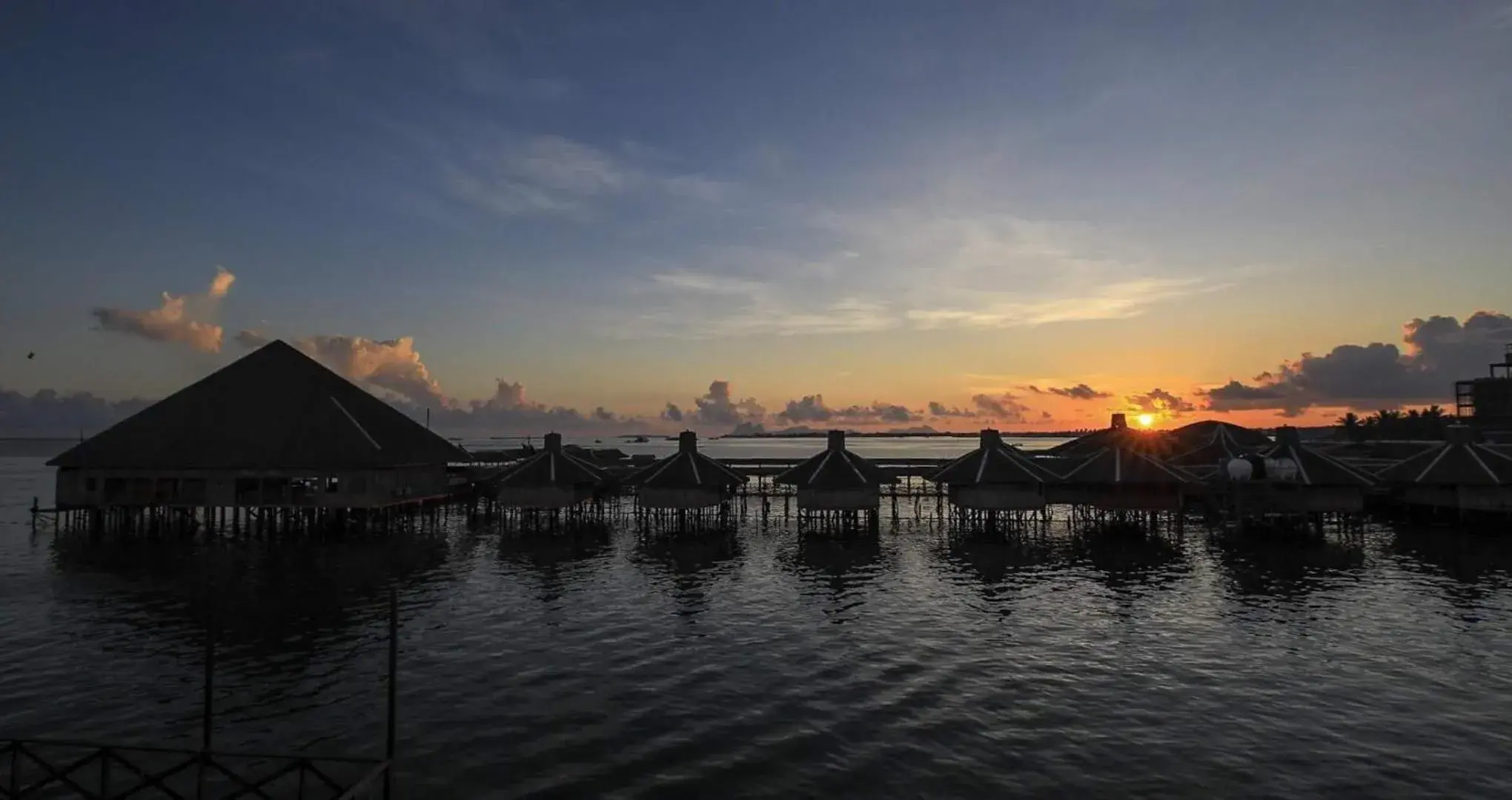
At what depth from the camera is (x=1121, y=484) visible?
4525 centimetres

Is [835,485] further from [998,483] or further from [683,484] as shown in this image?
[998,483]

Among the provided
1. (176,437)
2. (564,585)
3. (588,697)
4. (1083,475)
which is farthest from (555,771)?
(176,437)

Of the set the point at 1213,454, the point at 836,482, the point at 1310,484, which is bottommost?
the point at 1310,484

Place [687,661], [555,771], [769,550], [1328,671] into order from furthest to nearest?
[769,550], [687,661], [1328,671], [555,771]

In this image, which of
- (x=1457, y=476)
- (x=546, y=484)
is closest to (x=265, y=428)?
(x=546, y=484)

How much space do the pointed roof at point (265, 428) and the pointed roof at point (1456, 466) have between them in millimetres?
58582

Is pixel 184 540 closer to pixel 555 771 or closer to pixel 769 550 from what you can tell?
pixel 769 550

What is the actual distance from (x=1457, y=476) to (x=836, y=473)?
3445cm

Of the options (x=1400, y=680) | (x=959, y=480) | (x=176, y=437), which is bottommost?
(x=1400, y=680)

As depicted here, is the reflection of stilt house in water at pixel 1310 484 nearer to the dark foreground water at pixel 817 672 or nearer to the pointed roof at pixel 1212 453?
the dark foreground water at pixel 817 672

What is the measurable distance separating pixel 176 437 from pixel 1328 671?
178 feet

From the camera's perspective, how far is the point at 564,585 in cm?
3173

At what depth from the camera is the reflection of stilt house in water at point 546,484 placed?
4878 cm

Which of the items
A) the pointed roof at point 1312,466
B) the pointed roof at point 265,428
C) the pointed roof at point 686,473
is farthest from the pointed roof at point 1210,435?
the pointed roof at point 265,428
